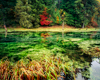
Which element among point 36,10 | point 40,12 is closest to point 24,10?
point 36,10

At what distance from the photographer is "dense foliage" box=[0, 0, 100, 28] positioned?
20.2 metres

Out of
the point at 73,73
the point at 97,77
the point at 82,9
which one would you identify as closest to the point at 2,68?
the point at 73,73

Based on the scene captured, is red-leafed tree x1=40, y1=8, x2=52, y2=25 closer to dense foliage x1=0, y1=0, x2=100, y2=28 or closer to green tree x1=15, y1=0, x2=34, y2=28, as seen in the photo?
dense foliage x1=0, y1=0, x2=100, y2=28

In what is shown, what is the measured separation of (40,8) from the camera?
23391 mm

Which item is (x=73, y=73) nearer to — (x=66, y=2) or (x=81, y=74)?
(x=81, y=74)

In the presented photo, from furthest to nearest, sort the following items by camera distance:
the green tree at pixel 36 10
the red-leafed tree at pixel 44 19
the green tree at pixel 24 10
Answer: the red-leafed tree at pixel 44 19
the green tree at pixel 36 10
the green tree at pixel 24 10

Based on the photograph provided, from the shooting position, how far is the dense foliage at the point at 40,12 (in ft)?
66.4

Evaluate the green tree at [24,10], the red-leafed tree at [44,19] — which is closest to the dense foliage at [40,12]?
the green tree at [24,10]

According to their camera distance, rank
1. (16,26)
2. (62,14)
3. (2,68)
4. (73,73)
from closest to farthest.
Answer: (2,68)
(73,73)
(16,26)
(62,14)

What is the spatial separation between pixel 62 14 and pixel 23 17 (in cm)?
1413

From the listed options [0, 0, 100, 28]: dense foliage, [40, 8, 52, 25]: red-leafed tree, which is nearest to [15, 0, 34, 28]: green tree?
[0, 0, 100, 28]: dense foliage

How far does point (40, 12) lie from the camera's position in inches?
912

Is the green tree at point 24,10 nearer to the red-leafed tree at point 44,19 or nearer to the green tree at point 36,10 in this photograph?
the green tree at point 36,10

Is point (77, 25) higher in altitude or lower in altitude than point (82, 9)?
lower
